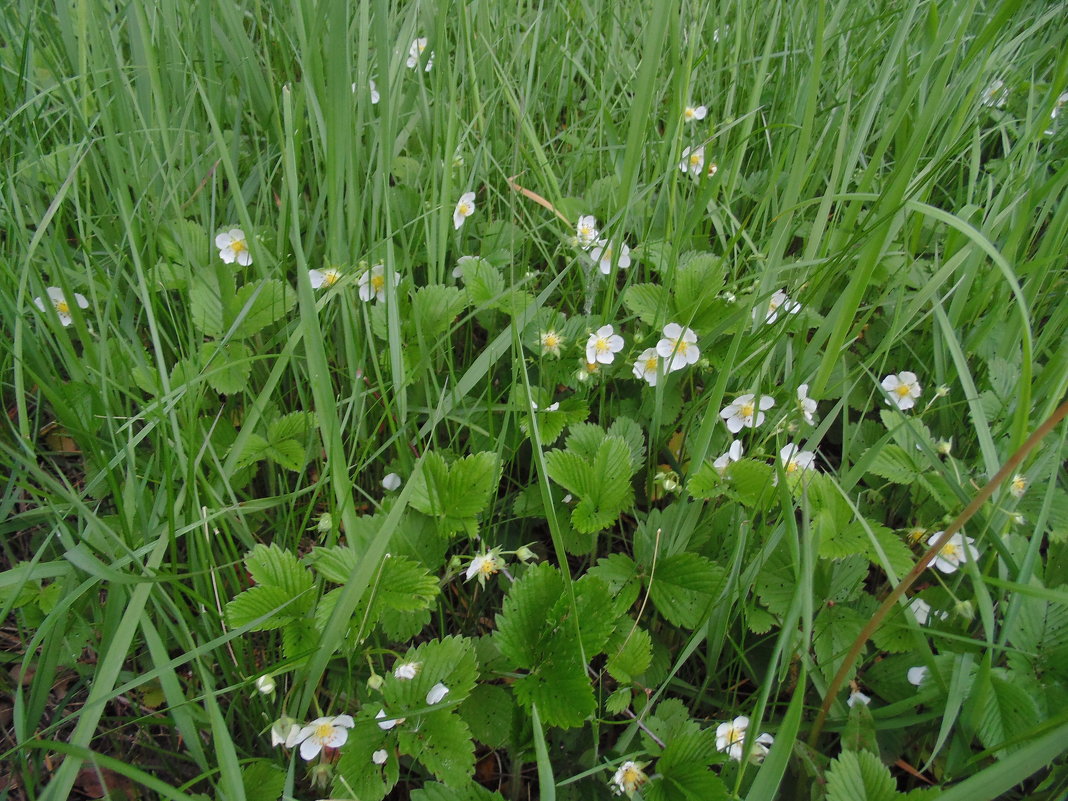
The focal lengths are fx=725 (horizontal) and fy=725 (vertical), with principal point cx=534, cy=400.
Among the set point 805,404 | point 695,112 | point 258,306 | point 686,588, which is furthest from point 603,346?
point 695,112

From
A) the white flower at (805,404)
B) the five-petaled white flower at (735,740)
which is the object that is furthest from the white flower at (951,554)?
the five-petaled white flower at (735,740)

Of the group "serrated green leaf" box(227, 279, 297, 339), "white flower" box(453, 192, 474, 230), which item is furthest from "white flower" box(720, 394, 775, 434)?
"serrated green leaf" box(227, 279, 297, 339)

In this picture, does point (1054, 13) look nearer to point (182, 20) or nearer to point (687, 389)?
point (687, 389)

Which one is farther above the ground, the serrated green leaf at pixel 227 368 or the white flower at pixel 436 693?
the serrated green leaf at pixel 227 368

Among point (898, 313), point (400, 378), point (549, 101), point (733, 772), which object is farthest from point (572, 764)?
point (549, 101)

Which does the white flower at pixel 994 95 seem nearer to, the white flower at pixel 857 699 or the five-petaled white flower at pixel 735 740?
the white flower at pixel 857 699

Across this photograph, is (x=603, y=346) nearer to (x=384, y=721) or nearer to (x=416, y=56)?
(x=384, y=721)
